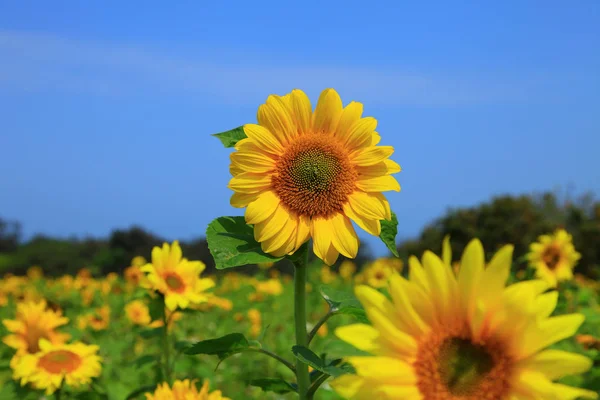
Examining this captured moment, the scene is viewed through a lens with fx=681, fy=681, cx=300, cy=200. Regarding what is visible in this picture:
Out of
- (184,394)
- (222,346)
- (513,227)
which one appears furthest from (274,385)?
(513,227)

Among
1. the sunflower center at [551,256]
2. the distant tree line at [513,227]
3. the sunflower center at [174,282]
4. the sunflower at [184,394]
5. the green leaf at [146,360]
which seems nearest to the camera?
the sunflower at [184,394]

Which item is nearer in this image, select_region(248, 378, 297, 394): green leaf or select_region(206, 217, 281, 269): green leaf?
select_region(206, 217, 281, 269): green leaf

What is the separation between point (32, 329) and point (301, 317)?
2285 mm

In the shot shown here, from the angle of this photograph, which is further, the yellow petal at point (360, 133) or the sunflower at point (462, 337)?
the yellow petal at point (360, 133)

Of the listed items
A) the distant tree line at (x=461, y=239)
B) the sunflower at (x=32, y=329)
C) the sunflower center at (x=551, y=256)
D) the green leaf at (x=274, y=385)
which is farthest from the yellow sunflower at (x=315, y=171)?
the distant tree line at (x=461, y=239)

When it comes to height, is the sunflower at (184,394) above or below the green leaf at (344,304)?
below

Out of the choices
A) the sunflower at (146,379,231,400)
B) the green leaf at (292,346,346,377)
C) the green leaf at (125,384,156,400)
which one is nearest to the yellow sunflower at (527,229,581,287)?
the green leaf at (125,384,156,400)

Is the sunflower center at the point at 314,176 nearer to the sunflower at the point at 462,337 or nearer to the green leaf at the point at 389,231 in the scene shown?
the green leaf at the point at 389,231

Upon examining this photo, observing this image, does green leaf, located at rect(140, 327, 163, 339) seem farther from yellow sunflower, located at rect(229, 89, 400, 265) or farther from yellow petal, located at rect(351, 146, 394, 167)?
yellow petal, located at rect(351, 146, 394, 167)

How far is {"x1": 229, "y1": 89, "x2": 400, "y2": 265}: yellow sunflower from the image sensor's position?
2135 mm

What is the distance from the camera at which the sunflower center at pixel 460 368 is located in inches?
54.9

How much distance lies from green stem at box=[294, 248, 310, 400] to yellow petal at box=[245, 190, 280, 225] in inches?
6.7

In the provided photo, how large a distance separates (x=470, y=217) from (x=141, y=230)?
943cm

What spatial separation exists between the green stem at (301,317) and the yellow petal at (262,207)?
0.56 ft
